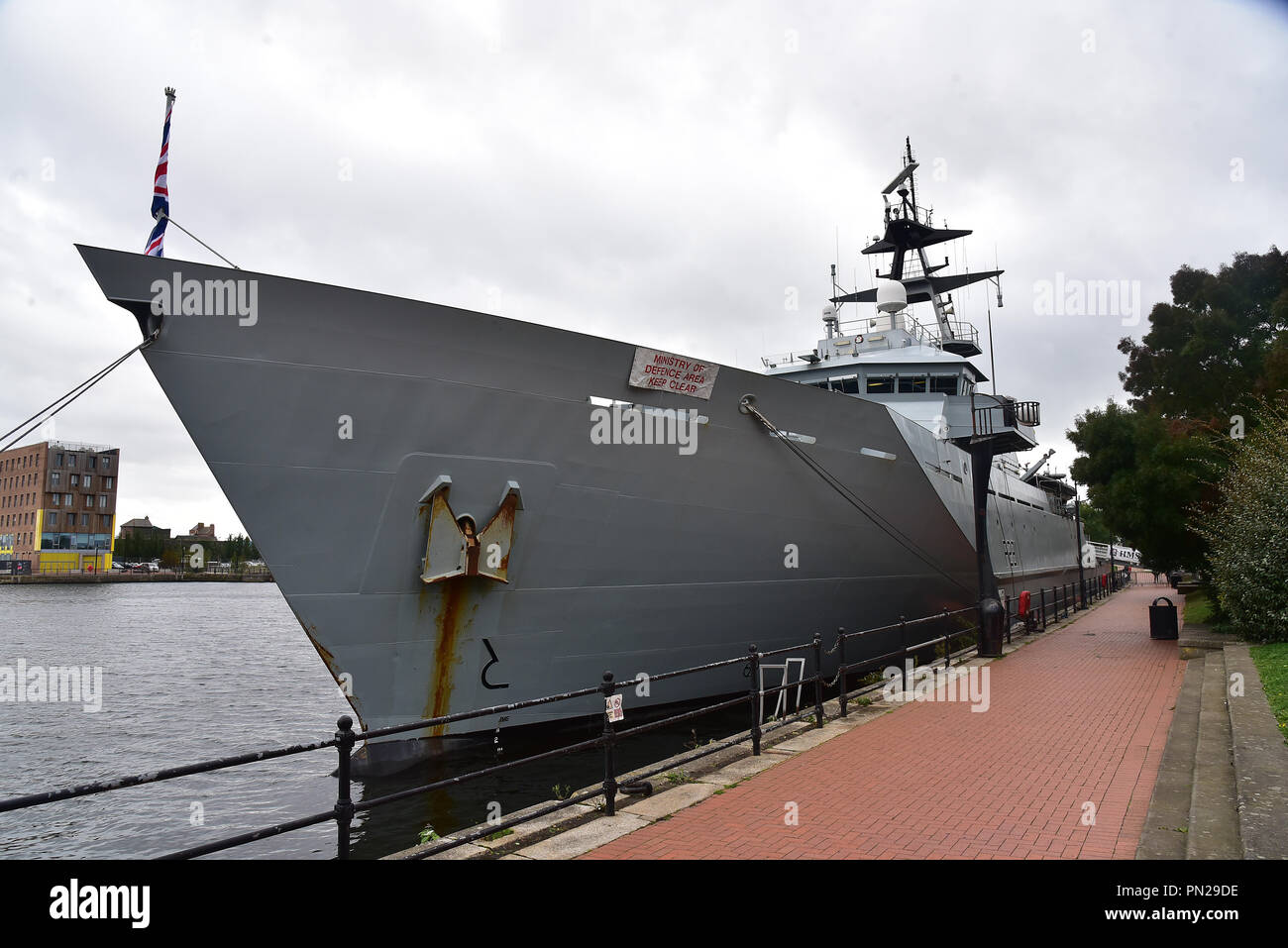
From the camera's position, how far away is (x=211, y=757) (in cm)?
1089

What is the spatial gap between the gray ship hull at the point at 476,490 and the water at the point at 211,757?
76cm

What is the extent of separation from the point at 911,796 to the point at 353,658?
192 inches

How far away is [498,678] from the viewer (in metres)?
7.50

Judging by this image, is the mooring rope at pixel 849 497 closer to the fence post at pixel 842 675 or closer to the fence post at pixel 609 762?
the fence post at pixel 842 675

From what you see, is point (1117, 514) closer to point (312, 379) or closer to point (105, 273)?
point (312, 379)

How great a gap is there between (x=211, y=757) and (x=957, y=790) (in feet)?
33.8

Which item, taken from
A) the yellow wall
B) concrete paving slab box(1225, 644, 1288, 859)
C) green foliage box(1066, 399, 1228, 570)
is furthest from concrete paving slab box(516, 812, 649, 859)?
the yellow wall

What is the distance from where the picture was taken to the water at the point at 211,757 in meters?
7.34

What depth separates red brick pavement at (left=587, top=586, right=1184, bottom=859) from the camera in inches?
173

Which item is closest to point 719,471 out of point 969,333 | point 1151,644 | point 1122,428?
point 1151,644

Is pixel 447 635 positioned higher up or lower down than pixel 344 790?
higher up

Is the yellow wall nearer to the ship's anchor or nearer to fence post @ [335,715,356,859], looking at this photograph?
the ship's anchor

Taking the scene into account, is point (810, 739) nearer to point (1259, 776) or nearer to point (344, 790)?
point (1259, 776)

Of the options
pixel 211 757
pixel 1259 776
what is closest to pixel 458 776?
pixel 1259 776
